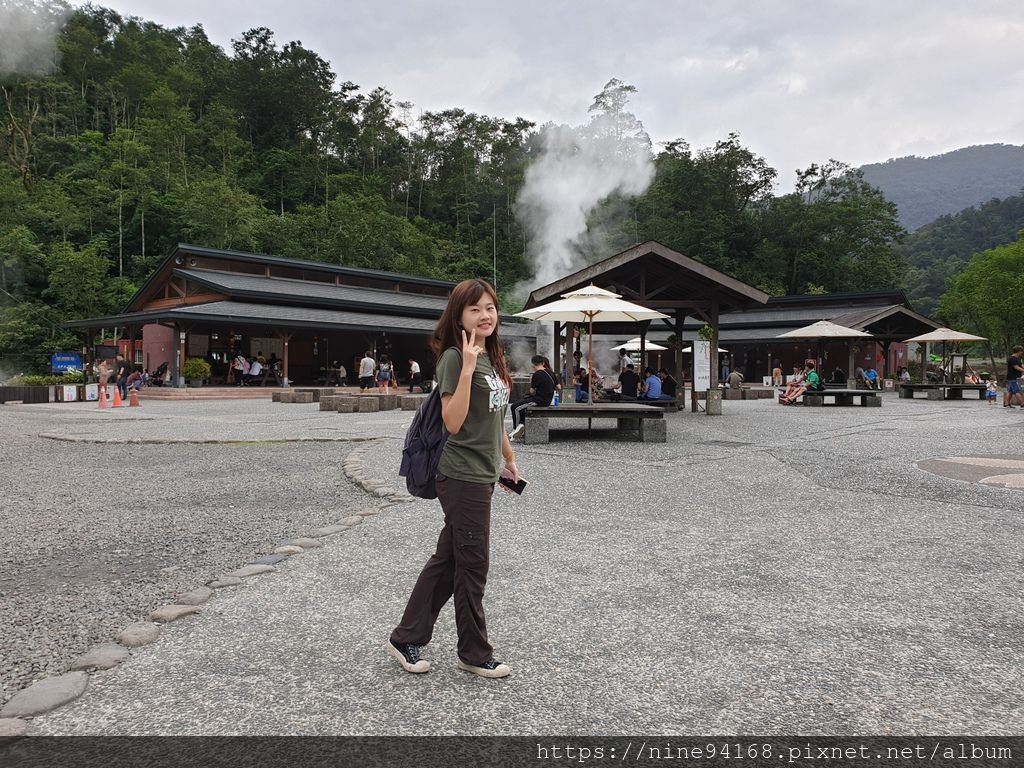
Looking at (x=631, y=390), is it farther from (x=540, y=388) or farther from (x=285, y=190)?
(x=285, y=190)

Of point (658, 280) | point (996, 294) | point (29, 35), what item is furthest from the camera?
point (29, 35)

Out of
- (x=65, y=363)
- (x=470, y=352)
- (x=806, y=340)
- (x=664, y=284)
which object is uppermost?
(x=664, y=284)

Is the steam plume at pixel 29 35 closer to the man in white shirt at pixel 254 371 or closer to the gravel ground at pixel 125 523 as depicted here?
the man in white shirt at pixel 254 371

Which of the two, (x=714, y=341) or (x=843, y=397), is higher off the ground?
(x=714, y=341)

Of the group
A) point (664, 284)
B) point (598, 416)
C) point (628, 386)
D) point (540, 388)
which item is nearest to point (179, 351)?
point (664, 284)

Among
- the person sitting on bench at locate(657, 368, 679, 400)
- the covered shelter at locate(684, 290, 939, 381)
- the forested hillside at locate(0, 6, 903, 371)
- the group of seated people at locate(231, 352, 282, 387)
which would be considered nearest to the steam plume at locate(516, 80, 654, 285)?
the forested hillside at locate(0, 6, 903, 371)

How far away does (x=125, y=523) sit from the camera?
5.00m

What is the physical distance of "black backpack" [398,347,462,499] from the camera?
8.16 ft

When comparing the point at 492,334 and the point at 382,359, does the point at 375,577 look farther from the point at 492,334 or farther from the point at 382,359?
the point at 382,359

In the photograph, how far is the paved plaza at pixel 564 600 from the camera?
2246 millimetres

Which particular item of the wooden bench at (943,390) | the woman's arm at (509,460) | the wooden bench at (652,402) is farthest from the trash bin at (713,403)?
the woman's arm at (509,460)

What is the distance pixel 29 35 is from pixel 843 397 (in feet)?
263

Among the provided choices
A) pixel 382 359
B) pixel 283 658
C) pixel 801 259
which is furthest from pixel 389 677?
pixel 801 259

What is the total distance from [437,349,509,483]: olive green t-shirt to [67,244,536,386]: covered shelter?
22913mm
